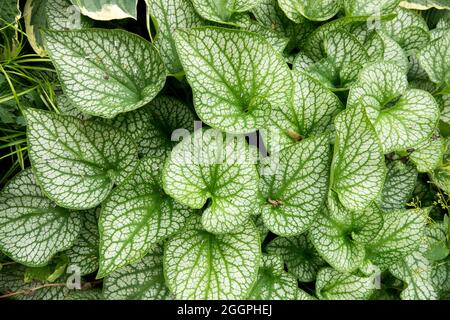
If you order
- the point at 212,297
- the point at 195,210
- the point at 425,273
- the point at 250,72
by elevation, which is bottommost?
the point at 425,273

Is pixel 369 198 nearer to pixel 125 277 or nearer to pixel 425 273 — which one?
pixel 425 273

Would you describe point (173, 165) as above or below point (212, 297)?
above

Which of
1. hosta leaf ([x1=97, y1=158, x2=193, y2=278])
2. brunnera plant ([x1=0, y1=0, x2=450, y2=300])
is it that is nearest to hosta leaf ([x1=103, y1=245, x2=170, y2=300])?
brunnera plant ([x1=0, y1=0, x2=450, y2=300])

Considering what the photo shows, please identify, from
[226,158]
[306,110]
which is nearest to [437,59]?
→ [306,110]

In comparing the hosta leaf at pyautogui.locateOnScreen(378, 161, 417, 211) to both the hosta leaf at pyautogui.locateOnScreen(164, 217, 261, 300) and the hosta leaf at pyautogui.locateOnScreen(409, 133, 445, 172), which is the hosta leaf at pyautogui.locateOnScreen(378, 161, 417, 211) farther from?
the hosta leaf at pyautogui.locateOnScreen(164, 217, 261, 300)

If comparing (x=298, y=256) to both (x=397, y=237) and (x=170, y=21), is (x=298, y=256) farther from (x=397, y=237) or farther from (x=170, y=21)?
(x=170, y=21)

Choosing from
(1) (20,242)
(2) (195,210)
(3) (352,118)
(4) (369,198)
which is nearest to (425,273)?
(4) (369,198)
